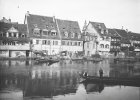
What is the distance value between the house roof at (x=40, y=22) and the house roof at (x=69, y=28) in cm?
101

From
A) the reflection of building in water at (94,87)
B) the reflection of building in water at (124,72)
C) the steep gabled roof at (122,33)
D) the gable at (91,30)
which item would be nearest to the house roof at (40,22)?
the gable at (91,30)

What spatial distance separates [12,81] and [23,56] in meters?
14.1

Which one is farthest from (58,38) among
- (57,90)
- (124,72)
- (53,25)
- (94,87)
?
(57,90)

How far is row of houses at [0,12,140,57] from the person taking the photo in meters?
26.8

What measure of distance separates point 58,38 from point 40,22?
3534mm

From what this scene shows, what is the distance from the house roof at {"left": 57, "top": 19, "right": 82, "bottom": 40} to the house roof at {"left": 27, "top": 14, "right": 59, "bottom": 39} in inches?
39.8

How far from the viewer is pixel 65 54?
101 feet

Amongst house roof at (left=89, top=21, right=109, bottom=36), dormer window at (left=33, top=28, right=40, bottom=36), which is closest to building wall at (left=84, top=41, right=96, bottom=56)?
house roof at (left=89, top=21, right=109, bottom=36)

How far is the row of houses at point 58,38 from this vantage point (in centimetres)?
2683

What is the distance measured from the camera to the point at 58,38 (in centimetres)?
3095

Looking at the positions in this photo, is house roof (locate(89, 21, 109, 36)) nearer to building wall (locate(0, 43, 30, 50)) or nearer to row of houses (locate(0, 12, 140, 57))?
row of houses (locate(0, 12, 140, 57))

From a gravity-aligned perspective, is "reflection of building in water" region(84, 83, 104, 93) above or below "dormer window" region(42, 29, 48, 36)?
below

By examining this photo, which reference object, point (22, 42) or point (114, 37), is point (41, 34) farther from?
point (114, 37)

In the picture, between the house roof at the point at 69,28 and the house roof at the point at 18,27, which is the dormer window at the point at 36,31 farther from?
the house roof at the point at 69,28
